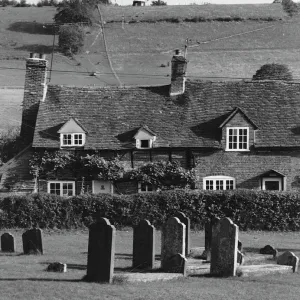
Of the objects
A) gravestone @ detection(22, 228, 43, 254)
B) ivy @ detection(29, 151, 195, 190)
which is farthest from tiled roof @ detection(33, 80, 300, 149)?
gravestone @ detection(22, 228, 43, 254)

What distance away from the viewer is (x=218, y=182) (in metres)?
51.3

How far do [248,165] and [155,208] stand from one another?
12505mm

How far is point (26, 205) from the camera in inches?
1558

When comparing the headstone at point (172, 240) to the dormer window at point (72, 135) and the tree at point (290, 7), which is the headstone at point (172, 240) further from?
the tree at point (290, 7)

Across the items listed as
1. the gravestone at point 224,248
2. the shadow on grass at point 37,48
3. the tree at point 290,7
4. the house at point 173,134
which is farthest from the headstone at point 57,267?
the tree at point 290,7

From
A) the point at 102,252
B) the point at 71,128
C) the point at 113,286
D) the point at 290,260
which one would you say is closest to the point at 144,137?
the point at 71,128

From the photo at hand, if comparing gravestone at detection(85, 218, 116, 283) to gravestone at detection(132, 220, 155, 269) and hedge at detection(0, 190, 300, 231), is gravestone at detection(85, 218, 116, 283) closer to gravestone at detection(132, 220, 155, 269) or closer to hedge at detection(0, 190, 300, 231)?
gravestone at detection(132, 220, 155, 269)

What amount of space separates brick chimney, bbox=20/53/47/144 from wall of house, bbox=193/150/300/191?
10283mm

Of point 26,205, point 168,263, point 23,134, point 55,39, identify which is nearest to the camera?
point 168,263

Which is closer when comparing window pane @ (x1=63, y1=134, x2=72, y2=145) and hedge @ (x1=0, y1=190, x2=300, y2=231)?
hedge @ (x1=0, y1=190, x2=300, y2=231)

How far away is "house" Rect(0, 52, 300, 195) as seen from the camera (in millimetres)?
50812

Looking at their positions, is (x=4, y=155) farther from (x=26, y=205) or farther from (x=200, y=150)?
(x=26, y=205)

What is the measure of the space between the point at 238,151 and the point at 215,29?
213ft

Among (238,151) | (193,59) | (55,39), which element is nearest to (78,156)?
(238,151)
